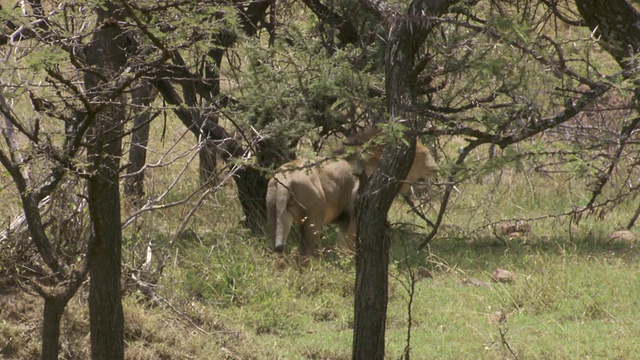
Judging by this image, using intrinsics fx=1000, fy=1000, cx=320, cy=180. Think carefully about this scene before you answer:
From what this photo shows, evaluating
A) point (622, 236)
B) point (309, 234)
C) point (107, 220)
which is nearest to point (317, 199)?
point (309, 234)

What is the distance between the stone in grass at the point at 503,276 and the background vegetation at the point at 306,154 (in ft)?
0.21

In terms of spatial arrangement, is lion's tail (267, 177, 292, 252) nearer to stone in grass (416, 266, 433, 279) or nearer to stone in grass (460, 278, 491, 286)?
stone in grass (416, 266, 433, 279)

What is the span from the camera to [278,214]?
28.6 feet

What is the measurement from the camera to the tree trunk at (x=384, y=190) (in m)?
4.97

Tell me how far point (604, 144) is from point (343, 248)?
4.78 metres

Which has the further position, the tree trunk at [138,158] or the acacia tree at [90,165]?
the tree trunk at [138,158]

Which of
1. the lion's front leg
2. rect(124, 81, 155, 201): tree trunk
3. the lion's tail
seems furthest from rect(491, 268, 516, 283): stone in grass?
rect(124, 81, 155, 201): tree trunk

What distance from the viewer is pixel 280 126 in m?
5.88

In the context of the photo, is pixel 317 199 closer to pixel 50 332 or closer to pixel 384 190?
pixel 384 190

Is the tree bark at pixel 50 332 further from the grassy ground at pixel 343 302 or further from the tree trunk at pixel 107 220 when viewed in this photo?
the grassy ground at pixel 343 302

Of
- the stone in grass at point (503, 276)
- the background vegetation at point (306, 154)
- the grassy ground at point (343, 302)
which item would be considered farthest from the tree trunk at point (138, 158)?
the stone in grass at point (503, 276)

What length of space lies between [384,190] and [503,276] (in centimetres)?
386

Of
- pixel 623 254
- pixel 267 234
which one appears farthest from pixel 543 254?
pixel 267 234

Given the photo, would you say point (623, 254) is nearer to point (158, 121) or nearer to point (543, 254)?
point (543, 254)
